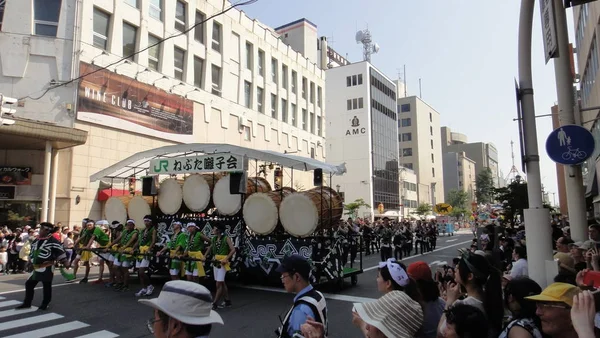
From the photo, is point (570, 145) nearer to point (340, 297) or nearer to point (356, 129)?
point (340, 297)

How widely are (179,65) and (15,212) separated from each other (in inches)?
485

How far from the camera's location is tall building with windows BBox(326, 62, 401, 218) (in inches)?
2199

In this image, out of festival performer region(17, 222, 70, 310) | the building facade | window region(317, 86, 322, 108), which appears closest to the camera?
festival performer region(17, 222, 70, 310)

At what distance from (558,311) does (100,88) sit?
70.5ft

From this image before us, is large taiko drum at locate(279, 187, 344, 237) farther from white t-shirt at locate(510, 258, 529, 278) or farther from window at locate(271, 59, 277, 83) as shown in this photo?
window at locate(271, 59, 277, 83)

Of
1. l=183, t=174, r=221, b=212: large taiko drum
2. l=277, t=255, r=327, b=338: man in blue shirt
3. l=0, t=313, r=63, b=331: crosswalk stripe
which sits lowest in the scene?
l=0, t=313, r=63, b=331: crosswalk stripe

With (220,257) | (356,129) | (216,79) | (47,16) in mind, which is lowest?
(220,257)

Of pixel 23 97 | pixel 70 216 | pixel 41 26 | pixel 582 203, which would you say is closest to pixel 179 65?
pixel 41 26

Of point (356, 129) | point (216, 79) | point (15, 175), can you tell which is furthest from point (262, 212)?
point (356, 129)

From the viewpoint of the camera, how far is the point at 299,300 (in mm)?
3145

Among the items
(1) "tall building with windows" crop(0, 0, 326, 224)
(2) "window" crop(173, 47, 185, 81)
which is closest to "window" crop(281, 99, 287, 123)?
(1) "tall building with windows" crop(0, 0, 326, 224)

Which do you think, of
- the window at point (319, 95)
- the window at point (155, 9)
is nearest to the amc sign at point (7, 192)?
the window at point (155, 9)

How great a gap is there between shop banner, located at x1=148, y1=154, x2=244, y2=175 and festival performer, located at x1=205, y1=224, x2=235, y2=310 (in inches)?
80.8

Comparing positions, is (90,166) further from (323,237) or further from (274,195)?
(323,237)
